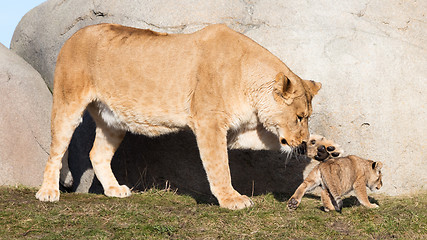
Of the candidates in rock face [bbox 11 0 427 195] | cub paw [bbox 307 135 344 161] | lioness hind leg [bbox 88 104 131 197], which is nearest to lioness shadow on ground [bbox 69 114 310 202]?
rock face [bbox 11 0 427 195]

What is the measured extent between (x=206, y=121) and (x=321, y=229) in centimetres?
176

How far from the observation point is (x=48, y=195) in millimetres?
6762

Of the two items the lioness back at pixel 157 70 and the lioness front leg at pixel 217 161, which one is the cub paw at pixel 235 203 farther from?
the lioness back at pixel 157 70

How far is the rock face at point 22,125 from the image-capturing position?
835 centimetres

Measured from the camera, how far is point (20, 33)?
10.3 m

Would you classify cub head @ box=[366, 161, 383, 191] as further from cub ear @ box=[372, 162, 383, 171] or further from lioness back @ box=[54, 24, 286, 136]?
lioness back @ box=[54, 24, 286, 136]

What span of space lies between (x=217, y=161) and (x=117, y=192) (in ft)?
6.11

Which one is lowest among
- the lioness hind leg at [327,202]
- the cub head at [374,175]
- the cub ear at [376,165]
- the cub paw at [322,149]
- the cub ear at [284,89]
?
the lioness hind leg at [327,202]

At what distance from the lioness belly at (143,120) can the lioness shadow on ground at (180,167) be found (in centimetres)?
107

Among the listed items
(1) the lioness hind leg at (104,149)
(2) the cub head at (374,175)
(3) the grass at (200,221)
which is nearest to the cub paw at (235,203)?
(3) the grass at (200,221)

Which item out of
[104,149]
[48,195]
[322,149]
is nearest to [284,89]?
[322,149]

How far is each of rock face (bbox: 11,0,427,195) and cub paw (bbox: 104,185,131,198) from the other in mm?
985

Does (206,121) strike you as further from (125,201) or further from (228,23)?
(228,23)

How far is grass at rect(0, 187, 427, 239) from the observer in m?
5.00
